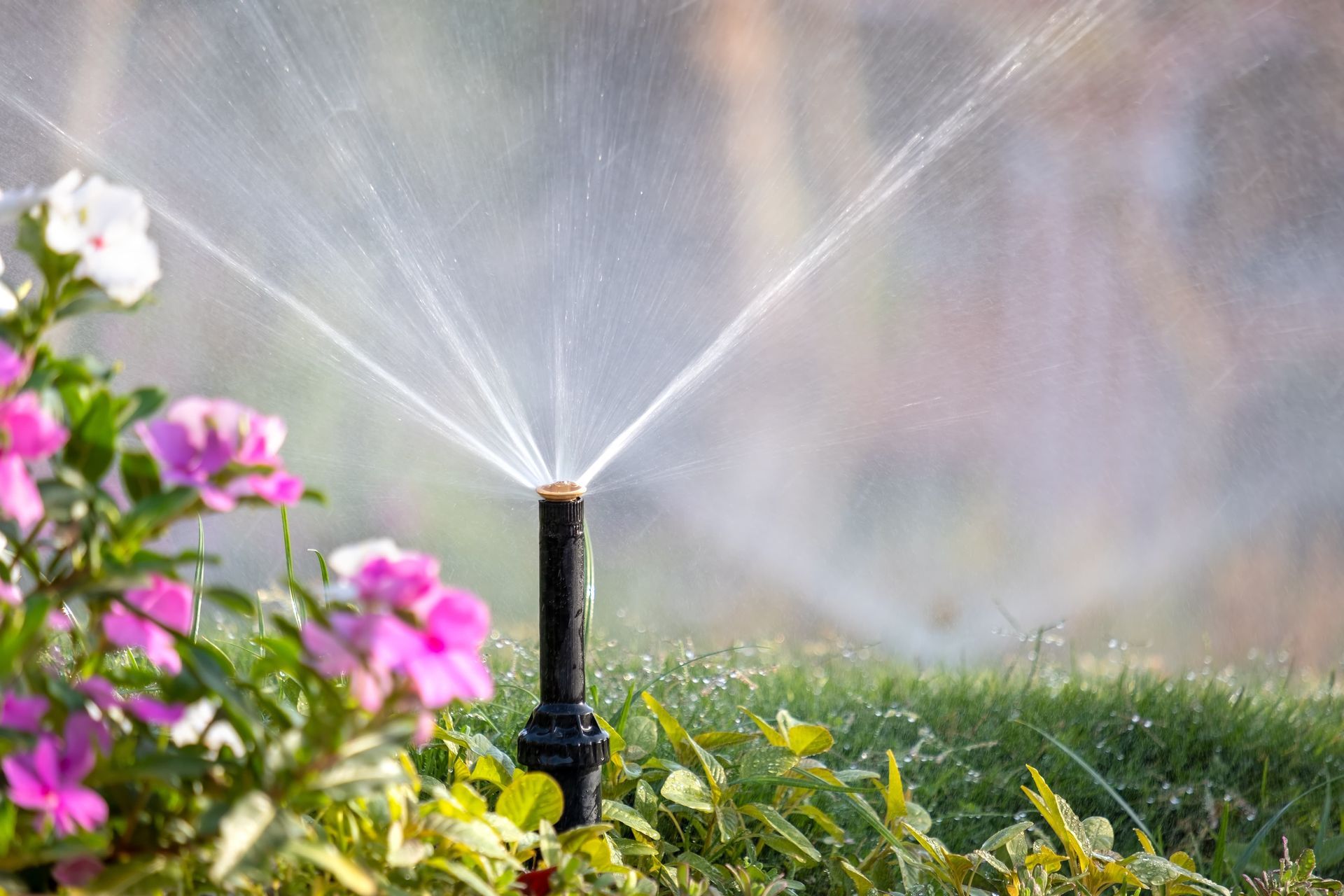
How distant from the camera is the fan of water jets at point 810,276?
4355 mm

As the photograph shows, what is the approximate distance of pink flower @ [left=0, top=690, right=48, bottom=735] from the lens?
2.85 ft

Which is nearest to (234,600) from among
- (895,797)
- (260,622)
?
(260,622)

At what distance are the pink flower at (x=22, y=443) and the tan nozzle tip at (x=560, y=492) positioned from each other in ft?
2.22

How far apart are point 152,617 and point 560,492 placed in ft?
1.98

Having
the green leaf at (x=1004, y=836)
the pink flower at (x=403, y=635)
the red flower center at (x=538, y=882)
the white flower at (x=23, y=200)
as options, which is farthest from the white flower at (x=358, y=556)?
the green leaf at (x=1004, y=836)

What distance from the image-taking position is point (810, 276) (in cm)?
533

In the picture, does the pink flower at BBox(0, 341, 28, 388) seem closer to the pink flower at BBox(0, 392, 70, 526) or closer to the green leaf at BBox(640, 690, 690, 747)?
the pink flower at BBox(0, 392, 70, 526)

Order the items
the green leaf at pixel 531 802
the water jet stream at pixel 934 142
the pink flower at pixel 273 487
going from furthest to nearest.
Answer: the water jet stream at pixel 934 142
the green leaf at pixel 531 802
the pink flower at pixel 273 487

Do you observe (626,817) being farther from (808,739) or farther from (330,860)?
(330,860)

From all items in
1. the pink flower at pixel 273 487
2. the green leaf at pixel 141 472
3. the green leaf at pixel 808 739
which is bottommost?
the green leaf at pixel 808 739

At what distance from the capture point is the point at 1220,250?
4965 mm

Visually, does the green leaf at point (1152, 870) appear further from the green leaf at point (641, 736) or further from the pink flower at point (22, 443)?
the pink flower at point (22, 443)

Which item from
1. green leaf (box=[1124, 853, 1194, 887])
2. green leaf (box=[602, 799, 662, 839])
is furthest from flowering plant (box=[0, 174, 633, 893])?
green leaf (box=[1124, 853, 1194, 887])

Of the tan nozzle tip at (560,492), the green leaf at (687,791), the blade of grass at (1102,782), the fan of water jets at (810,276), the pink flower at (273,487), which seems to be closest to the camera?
the pink flower at (273,487)
